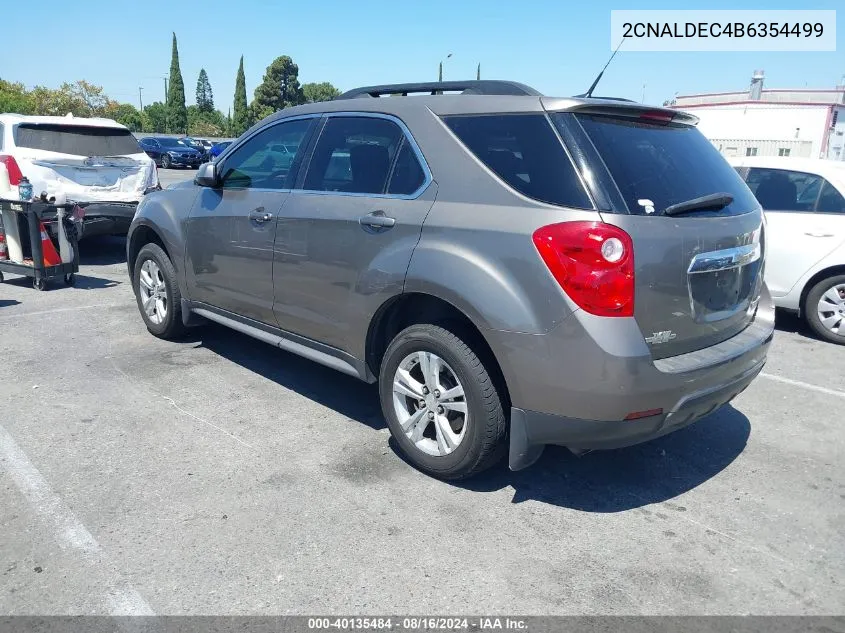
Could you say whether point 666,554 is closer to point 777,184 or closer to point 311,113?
point 311,113

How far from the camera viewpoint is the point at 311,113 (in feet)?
14.1

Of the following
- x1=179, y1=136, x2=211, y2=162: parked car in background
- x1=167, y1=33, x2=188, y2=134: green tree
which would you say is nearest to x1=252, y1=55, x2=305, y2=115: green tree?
x1=167, y1=33, x2=188, y2=134: green tree

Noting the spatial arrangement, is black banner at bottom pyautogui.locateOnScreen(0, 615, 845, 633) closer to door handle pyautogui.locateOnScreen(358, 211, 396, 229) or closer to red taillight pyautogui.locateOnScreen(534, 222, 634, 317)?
red taillight pyautogui.locateOnScreen(534, 222, 634, 317)

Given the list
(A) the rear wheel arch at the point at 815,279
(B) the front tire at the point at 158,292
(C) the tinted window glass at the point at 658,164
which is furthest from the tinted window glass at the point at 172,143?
(C) the tinted window glass at the point at 658,164

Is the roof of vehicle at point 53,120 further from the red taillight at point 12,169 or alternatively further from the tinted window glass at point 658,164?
the tinted window glass at point 658,164

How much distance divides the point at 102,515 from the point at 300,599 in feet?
3.71

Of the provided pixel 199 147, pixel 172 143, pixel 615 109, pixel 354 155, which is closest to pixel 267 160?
pixel 354 155

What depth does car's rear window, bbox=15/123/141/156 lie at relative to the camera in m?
8.63

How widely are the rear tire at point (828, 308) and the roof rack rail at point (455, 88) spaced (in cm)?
452

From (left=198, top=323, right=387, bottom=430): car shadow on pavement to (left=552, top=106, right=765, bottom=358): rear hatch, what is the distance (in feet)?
6.37

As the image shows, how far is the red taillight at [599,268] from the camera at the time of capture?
2.81 m

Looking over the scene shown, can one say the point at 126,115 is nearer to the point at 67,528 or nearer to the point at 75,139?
the point at 75,139

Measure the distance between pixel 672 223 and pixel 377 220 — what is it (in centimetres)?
146

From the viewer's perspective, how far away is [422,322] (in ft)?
11.7
